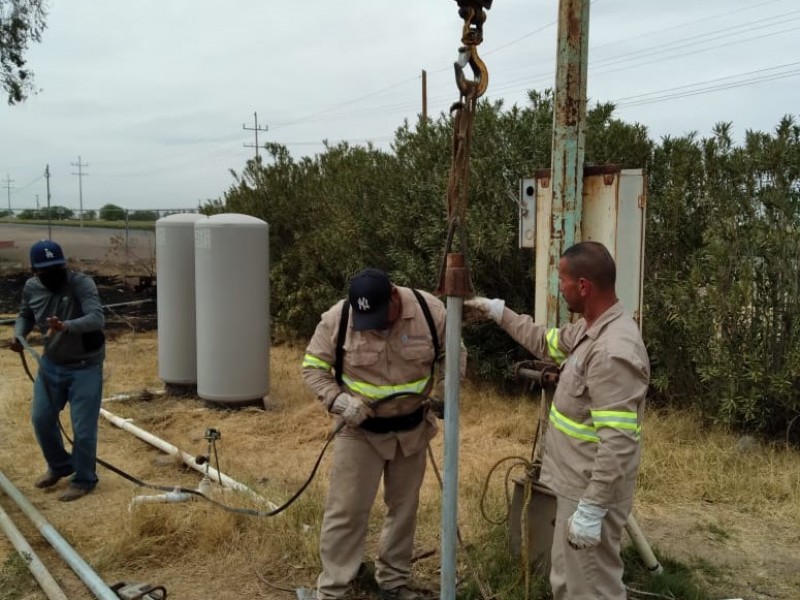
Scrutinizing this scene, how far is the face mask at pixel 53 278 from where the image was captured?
512 centimetres

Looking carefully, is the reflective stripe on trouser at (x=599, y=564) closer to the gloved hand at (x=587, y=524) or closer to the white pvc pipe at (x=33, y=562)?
the gloved hand at (x=587, y=524)

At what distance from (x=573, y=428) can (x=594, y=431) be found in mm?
94

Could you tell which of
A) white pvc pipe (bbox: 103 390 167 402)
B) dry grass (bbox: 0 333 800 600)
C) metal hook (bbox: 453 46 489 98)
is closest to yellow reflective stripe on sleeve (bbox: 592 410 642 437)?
metal hook (bbox: 453 46 489 98)

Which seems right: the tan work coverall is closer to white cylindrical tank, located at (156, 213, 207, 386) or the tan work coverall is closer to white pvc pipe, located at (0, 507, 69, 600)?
white pvc pipe, located at (0, 507, 69, 600)

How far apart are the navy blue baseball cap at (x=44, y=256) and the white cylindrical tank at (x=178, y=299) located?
350 centimetres

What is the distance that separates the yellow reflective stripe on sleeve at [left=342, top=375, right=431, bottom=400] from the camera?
138 inches

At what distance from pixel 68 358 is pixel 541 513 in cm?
358

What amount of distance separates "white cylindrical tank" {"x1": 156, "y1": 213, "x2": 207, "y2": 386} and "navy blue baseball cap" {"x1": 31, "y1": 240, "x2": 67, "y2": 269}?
138 inches

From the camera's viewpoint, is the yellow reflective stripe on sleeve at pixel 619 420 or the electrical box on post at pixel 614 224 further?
the electrical box on post at pixel 614 224

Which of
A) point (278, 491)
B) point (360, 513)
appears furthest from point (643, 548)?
point (278, 491)

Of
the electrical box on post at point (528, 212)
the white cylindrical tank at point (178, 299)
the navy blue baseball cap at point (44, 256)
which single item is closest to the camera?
the electrical box on post at point (528, 212)

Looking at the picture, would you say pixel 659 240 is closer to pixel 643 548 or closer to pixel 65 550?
pixel 643 548

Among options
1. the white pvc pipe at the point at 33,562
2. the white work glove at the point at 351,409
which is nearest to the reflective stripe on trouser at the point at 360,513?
the white work glove at the point at 351,409

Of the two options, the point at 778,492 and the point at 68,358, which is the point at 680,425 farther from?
the point at 68,358
